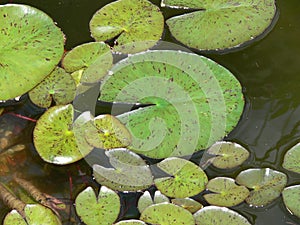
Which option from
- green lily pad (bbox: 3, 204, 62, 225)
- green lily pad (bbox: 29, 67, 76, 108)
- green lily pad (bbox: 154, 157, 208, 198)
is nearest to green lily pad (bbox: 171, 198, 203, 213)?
green lily pad (bbox: 154, 157, 208, 198)

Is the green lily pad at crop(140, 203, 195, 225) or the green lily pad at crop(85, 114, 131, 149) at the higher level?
the green lily pad at crop(85, 114, 131, 149)

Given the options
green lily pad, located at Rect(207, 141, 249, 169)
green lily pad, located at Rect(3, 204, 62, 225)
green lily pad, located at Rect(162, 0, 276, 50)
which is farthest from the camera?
green lily pad, located at Rect(162, 0, 276, 50)

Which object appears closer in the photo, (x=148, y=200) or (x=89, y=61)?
(x=148, y=200)

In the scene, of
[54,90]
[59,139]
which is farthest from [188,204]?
[54,90]

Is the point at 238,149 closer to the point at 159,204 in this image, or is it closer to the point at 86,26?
the point at 159,204

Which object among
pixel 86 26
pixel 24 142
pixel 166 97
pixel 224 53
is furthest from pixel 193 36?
pixel 24 142

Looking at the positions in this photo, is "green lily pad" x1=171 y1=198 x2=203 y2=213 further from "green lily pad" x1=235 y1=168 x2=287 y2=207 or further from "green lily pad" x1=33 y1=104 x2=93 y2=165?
"green lily pad" x1=33 y1=104 x2=93 y2=165

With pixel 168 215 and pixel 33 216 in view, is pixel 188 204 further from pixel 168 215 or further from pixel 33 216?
pixel 33 216
